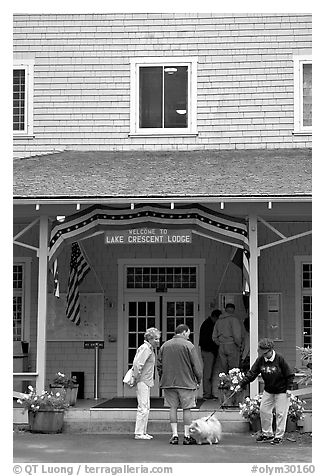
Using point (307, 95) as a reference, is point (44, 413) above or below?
below

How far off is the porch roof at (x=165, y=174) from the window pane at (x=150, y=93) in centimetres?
95

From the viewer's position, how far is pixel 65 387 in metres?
16.0

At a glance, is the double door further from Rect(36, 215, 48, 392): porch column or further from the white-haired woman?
the white-haired woman

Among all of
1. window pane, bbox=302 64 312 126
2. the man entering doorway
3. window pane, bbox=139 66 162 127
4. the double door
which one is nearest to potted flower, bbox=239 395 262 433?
the man entering doorway

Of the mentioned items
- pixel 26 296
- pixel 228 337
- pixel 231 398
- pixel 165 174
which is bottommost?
pixel 231 398

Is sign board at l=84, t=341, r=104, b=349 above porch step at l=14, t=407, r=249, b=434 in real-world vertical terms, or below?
above

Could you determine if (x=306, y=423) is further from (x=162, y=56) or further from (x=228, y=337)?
(x=162, y=56)

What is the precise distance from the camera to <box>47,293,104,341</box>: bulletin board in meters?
19.0

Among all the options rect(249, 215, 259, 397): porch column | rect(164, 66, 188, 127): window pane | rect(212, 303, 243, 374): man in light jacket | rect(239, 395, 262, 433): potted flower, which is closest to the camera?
rect(239, 395, 262, 433): potted flower

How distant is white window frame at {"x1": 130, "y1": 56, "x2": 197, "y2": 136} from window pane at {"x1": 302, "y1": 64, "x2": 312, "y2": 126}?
228 centimetres

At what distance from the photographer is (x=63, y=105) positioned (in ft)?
65.8

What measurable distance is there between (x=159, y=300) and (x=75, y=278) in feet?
6.72

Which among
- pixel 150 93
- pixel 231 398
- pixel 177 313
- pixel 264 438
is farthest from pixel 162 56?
pixel 264 438

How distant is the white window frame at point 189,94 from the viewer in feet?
64.8
